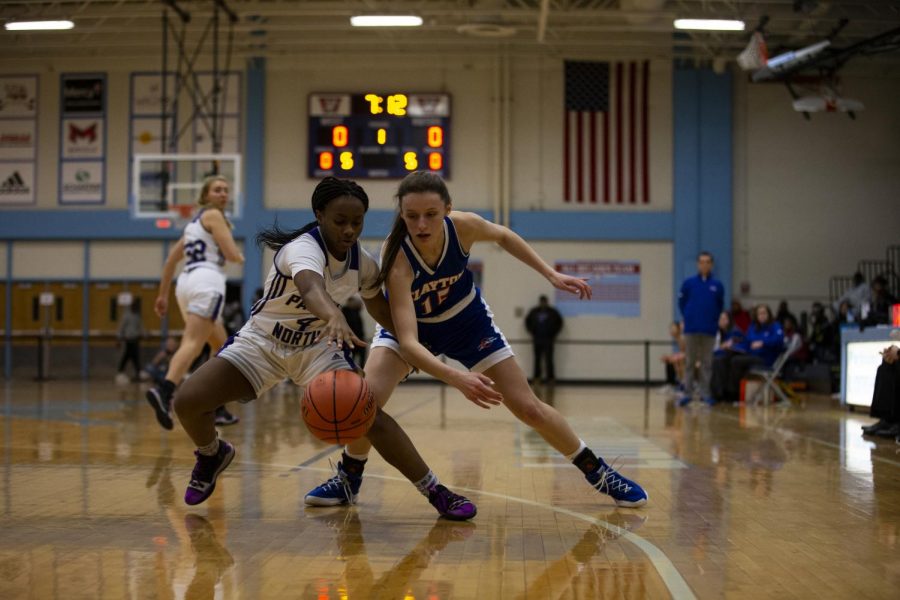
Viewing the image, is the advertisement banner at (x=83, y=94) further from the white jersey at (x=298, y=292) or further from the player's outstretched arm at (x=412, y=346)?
the player's outstretched arm at (x=412, y=346)

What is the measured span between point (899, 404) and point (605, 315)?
12363 millimetres

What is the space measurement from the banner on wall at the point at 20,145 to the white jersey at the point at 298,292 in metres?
18.4

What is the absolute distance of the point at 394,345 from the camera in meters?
4.59

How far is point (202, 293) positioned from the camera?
799 cm

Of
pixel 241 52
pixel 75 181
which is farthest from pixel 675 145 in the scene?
pixel 75 181

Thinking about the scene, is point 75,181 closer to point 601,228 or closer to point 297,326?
point 601,228

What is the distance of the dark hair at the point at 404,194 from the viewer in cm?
423

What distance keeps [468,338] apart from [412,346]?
56cm

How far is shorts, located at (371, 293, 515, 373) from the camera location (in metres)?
4.61

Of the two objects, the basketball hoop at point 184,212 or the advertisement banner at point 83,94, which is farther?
the advertisement banner at point 83,94

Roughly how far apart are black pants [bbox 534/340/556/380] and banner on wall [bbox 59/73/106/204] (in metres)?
9.13

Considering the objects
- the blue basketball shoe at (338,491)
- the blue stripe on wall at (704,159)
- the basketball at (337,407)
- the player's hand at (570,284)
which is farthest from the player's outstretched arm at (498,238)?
the blue stripe on wall at (704,159)

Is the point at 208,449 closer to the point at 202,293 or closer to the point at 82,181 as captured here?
the point at 202,293

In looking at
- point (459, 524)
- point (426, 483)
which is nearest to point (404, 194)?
point (426, 483)
